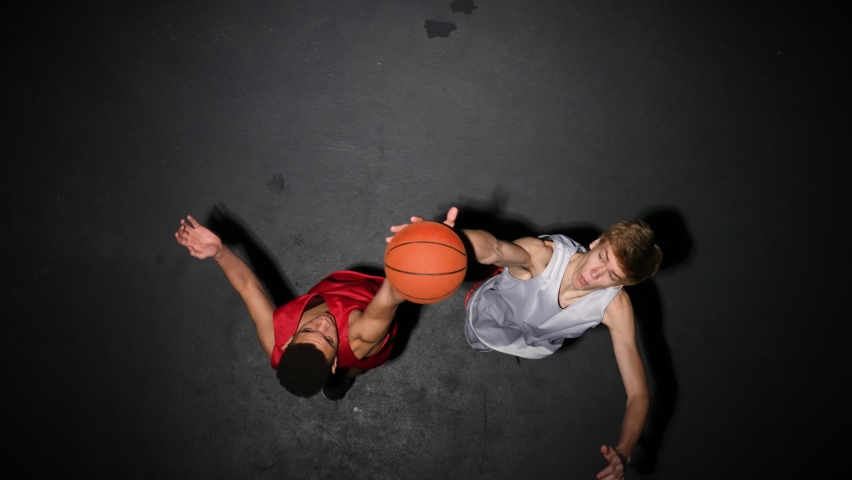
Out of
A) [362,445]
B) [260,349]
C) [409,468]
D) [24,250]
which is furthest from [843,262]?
[24,250]

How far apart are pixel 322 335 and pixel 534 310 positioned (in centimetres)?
115

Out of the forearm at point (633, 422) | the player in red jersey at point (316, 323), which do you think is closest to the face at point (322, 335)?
the player in red jersey at point (316, 323)

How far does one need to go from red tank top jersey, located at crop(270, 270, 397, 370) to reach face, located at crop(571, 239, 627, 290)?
1243 millimetres

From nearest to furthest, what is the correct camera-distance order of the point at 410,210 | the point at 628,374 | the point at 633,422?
the point at 633,422
the point at 628,374
the point at 410,210

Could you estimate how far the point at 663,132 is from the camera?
13.9 feet

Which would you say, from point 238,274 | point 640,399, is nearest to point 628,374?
point 640,399

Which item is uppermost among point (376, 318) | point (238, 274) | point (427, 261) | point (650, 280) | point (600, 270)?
point (427, 261)

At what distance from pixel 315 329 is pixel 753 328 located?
3.29 m

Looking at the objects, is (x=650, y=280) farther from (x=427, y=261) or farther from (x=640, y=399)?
(x=427, y=261)

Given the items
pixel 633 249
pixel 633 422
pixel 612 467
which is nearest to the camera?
pixel 633 249

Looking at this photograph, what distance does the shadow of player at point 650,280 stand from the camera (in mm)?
3797

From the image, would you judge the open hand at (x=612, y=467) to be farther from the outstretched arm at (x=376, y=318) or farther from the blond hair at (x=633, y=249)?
the outstretched arm at (x=376, y=318)

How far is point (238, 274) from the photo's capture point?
3.07 metres

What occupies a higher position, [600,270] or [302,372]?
[600,270]
